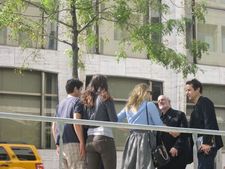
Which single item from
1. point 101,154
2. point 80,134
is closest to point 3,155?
point 80,134

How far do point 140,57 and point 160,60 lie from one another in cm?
895

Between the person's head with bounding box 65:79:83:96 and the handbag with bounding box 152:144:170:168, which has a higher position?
the person's head with bounding box 65:79:83:96

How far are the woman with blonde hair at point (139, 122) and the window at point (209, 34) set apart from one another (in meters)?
20.7

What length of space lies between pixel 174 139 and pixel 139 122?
522mm

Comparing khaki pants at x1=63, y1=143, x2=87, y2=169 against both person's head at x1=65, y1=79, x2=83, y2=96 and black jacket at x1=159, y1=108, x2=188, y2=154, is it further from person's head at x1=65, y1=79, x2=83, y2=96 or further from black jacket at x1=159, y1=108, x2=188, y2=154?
black jacket at x1=159, y1=108, x2=188, y2=154

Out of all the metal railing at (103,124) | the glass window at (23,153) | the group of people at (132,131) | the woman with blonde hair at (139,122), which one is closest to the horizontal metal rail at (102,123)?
the metal railing at (103,124)

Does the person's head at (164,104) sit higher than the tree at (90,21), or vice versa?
the tree at (90,21)

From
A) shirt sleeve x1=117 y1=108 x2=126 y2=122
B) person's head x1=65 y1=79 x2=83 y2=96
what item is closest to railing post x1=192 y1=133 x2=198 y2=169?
shirt sleeve x1=117 y1=108 x2=126 y2=122

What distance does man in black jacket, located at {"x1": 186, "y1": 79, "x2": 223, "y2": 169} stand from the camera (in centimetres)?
805

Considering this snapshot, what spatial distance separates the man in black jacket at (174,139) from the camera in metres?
8.07

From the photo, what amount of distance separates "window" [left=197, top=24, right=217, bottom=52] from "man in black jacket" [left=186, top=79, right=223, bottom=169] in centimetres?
2019

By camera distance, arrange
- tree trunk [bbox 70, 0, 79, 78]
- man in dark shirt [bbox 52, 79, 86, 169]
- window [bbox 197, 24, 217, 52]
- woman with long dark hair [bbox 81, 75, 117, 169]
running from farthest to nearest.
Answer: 1. window [bbox 197, 24, 217, 52]
2. tree trunk [bbox 70, 0, 79, 78]
3. woman with long dark hair [bbox 81, 75, 117, 169]
4. man in dark shirt [bbox 52, 79, 86, 169]

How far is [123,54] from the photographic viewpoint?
18281 mm

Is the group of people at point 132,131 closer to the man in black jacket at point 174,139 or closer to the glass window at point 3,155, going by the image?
the man in black jacket at point 174,139
